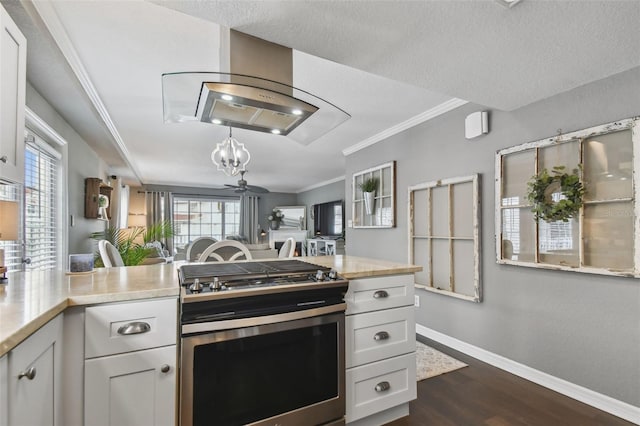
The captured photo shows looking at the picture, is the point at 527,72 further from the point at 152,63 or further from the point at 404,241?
the point at 152,63

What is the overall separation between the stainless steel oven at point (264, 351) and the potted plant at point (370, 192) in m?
2.61

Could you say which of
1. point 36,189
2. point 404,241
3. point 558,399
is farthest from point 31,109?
point 558,399

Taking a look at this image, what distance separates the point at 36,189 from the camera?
2.80 metres

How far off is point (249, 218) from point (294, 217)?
1.37 metres

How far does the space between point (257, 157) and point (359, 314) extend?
4185mm

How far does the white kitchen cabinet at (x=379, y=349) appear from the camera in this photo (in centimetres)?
175

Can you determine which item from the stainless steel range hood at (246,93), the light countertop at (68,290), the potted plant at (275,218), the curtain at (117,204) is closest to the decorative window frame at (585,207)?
the light countertop at (68,290)

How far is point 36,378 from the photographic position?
99cm

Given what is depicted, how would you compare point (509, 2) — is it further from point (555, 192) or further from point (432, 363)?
point (432, 363)

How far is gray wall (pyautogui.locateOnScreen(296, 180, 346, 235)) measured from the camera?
7.79 m

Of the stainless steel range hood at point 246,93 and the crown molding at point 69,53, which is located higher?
the crown molding at point 69,53

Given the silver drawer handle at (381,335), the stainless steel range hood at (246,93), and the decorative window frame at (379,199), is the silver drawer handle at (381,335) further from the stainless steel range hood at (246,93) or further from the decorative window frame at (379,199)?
the decorative window frame at (379,199)

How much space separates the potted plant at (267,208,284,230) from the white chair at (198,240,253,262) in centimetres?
687

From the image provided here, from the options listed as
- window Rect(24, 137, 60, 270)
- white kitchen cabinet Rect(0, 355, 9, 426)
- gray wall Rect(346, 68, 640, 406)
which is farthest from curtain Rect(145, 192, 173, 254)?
white kitchen cabinet Rect(0, 355, 9, 426)
